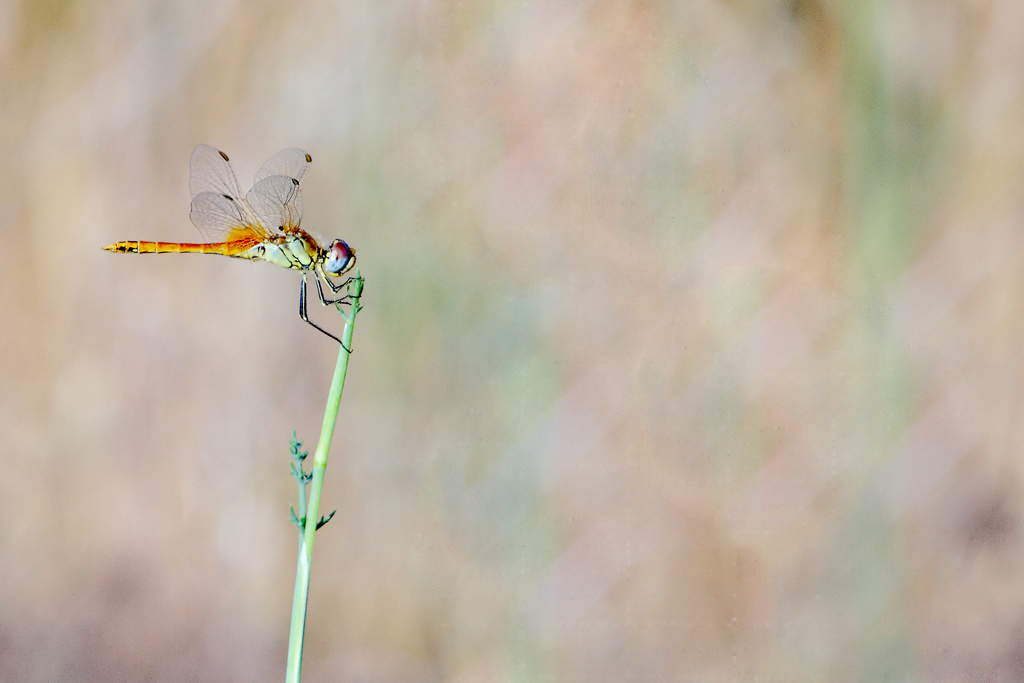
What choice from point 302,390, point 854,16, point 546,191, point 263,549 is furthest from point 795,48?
point 263,549

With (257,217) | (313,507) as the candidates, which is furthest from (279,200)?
(313,507)

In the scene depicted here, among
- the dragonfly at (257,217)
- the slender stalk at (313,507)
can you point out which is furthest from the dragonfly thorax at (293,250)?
the slender stalk at (313,507)

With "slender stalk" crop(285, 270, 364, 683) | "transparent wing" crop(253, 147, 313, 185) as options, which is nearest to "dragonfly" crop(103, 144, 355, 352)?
"transparent wing" crop(253, 147, 313, 185)

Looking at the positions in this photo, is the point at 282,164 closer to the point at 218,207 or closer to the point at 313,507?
the point at 218,207

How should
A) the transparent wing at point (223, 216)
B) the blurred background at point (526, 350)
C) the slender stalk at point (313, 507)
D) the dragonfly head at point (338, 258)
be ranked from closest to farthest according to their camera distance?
1. the slender stalk at point (313, 507)
2. the dragonfly head at point (338, 258)
3. the transparent wing at point (223, 216)
4. the blurred background at point (526, 350)

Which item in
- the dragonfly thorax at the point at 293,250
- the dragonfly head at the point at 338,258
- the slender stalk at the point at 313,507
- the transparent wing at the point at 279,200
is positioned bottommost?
the slender stalk at the point at 313,507

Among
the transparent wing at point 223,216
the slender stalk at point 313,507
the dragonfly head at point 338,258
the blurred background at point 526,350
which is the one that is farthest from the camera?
the blurred background at point 526,350

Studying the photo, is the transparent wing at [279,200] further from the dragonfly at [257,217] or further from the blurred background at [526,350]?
the blurred background at [526,350]

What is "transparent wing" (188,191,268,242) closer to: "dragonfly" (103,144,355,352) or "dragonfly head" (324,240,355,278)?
"dragonfly" (103,144,355,352)
